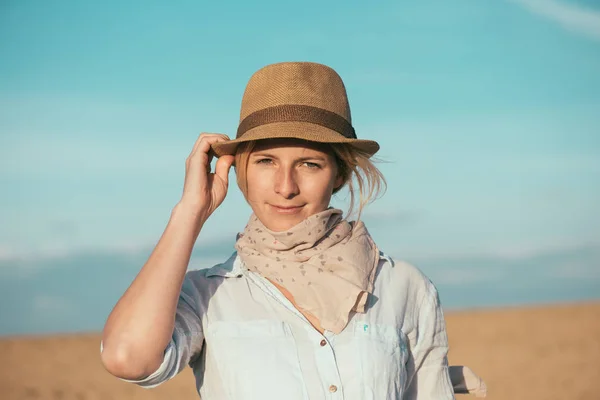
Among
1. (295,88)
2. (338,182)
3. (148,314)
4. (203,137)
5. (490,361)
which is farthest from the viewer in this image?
(490,361)

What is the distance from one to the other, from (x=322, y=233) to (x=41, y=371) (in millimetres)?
14212

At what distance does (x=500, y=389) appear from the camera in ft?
41.7

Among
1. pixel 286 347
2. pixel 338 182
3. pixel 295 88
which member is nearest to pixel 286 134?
pixel 295 88

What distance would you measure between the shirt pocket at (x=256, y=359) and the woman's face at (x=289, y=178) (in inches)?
15.6

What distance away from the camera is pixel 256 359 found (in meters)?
2.84

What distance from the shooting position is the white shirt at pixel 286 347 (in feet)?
9.24

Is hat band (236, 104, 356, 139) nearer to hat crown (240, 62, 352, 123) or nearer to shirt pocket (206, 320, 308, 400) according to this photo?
hat crown (240, 62, 352, 123)

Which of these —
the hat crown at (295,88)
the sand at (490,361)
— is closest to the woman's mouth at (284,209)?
the hat crown at (295,88)

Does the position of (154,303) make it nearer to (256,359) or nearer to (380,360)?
(256,359)

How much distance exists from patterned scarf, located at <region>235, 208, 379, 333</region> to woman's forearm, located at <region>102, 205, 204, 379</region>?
1.29ft

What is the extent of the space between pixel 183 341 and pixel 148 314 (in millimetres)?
219

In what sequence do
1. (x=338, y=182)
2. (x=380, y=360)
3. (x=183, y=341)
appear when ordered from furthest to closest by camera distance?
(x=338, y=182), (x=380, y=360), (x=183, y=341)

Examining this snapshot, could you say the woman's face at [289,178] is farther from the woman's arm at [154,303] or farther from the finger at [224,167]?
the woman's arm at [154,303]

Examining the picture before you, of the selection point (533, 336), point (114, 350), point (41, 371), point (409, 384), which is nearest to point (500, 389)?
point (533, 336)
